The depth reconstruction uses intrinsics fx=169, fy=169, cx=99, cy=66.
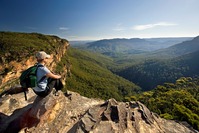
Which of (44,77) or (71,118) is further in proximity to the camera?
(71,118)

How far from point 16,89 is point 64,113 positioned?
4578 mm

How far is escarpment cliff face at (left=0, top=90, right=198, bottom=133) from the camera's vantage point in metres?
10.3

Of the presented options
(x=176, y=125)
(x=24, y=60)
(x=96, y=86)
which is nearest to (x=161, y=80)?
(x=96, y=86)

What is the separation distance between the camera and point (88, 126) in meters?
10.2

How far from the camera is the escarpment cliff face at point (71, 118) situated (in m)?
10.3

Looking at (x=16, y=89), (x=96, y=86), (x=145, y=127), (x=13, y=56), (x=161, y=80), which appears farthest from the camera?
(x=161, y=80)

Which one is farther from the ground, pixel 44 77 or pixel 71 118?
pixel 44 77

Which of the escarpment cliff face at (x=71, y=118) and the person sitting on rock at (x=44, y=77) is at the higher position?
the person sitting on rock at (x=44, y=77)

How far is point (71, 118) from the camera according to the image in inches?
469

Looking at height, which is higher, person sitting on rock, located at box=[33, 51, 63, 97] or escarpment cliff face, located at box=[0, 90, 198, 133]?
person sitting on rock, located at box=[33, 51, 63, 97]

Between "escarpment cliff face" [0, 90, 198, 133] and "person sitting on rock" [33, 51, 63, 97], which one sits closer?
"person sitting on rock" [33, 51, 63, 97]

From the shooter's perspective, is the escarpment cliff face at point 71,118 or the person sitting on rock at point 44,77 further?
the escarpment cliff face at point 71,118

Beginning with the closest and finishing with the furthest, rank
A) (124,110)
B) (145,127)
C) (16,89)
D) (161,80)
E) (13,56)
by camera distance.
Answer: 1. (145,127)
2. (124,110)
3. (16,89)
4. (13,56)
5. (161,80)

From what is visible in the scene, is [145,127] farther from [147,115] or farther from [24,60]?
[24,60]
